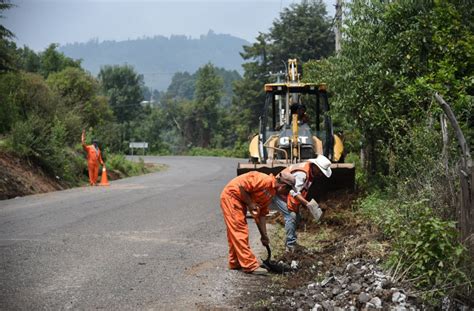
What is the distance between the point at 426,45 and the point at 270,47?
156 feet

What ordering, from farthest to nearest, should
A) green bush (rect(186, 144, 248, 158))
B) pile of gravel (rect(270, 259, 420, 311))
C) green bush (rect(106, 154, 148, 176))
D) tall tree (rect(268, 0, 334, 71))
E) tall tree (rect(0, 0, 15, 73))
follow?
green bush (rect(186, 144, 248, 158))
tall tree (rect(268, 0, 334, 71))
green bush (rect(106, 154, 148, 176))
tall tree (rect(0, 0, 15, 73))
pile of gravel (rect(270, 259, 420, 311))

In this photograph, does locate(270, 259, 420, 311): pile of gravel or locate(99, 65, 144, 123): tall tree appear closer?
locate(270, 259, 420, 311): pile of gravel

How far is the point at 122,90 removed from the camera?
80750 millimetres

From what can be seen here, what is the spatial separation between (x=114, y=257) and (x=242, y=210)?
1847 mm

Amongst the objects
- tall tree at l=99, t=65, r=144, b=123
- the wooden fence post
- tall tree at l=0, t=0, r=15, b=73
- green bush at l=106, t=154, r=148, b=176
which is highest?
tall tree at l=99, t=65, r=144, b=123

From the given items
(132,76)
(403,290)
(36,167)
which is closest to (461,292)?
(403,290)

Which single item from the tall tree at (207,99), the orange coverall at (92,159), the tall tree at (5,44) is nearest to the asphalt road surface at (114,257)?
the tall tree at (5,44)

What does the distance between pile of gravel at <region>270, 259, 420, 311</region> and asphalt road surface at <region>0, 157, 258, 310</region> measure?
0.68 m

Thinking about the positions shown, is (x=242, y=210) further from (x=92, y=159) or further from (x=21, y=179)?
(x=92, y=159)

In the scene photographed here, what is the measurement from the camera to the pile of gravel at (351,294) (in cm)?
615

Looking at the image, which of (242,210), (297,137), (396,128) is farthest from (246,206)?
(297,137)

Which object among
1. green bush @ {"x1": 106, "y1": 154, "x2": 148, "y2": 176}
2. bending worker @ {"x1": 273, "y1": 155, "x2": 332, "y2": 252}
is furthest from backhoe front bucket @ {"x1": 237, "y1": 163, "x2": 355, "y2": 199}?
green bush @ {"x1": 106, "y1": 154, "x2": 148, "y2": 176}

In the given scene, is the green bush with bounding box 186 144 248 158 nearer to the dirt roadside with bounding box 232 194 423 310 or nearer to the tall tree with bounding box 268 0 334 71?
the tall tree with bounding box 268 0 334 71

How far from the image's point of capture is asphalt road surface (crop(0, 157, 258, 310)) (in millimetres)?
6488
